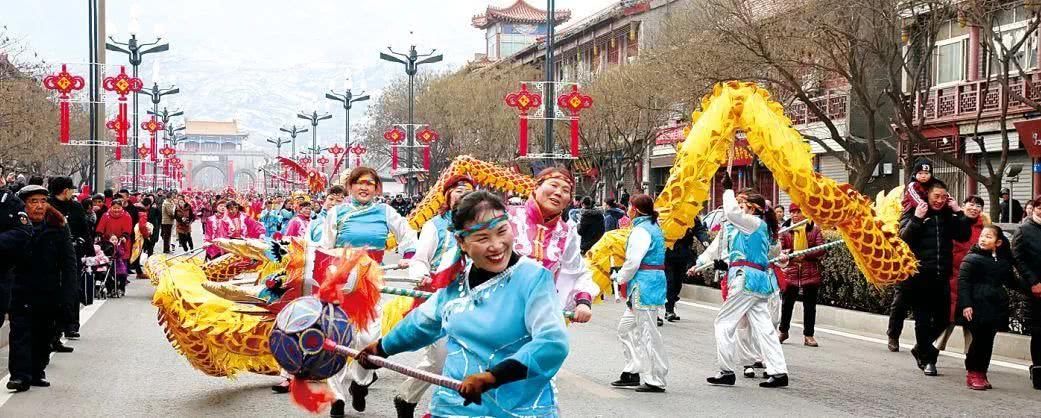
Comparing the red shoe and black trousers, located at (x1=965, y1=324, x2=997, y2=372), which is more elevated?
black trousers, located at (x1=965, y1=324, x2=997, y2=372)

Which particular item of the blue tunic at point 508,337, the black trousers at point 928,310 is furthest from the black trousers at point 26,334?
the black trousers at point 928,310

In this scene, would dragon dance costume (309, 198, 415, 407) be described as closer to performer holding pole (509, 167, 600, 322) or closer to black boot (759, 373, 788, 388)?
performer holding pole (509, 167, 600, 322)

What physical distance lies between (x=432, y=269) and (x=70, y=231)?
5.05m

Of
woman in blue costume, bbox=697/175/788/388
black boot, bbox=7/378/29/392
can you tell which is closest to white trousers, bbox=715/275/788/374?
woman in blue costume, bbox=697/175/788/388

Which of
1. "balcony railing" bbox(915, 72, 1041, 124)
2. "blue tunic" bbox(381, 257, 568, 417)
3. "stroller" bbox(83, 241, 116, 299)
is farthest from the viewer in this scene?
"balcony railing" bbox(915, 72, 1041, 124)

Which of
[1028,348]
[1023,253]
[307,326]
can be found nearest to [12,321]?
[307,326]

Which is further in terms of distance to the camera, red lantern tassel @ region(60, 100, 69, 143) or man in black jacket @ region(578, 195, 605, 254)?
red lantern tassel @ region(60, 100, 69, 143)

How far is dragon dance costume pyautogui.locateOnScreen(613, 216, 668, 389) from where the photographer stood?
11.0m

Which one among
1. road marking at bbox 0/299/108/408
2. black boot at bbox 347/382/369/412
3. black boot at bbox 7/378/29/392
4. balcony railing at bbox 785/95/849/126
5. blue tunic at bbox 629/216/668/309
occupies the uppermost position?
balcony railing at bbox 785/95/849/126

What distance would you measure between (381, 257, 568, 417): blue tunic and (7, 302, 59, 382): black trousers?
253 inches

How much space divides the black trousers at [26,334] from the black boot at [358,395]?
9.13 feet

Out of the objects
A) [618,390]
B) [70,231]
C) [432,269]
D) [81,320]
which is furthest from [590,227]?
[432,269]

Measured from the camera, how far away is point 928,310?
1242 centimetres

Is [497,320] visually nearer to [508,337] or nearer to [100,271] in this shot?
[508,337]
